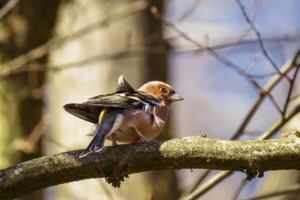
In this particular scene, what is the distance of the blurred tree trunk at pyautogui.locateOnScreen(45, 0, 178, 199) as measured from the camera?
171 inches

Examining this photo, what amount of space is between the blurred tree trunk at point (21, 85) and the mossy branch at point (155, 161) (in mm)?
2234

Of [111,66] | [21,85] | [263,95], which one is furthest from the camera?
[111,66]

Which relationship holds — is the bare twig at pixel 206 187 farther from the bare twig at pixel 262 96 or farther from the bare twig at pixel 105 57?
the bare twig at pixel 105 57

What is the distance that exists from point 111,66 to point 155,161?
2.88m

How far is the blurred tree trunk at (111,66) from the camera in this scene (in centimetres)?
433

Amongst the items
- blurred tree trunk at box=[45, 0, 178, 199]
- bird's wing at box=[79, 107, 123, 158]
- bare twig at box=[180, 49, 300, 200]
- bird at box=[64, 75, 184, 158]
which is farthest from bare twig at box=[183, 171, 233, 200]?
blurred tree trunk at box=[45, 0, 178, 199]

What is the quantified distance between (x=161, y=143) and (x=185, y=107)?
31.1ft

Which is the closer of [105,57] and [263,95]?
[263,95]

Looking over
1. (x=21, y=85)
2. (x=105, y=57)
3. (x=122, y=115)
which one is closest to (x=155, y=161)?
(x=122, y=115)

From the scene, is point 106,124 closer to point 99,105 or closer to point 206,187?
point 99,105

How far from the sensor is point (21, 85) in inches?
181

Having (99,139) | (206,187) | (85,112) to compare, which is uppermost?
(85,112)

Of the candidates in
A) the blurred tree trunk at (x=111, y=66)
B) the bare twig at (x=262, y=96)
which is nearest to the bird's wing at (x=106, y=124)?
the bare twig at (x=262, y=96)

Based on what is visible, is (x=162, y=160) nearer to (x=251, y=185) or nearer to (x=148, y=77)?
(x=148, y=77)
